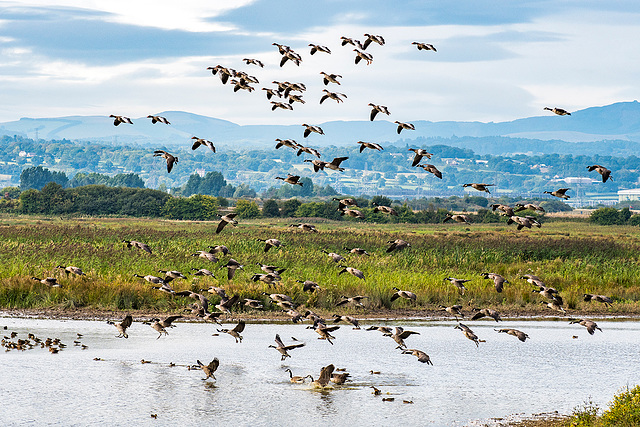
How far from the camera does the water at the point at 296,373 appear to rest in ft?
51.6

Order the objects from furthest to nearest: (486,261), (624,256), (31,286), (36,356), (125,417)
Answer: (624,256) < (486,261) < (31,286) < (36,356) < (125,417)

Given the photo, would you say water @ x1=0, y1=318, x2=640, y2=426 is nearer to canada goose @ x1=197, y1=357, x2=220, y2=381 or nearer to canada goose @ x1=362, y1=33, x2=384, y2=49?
canada goose @ x1=197, y1=357, x2=220, y2=381

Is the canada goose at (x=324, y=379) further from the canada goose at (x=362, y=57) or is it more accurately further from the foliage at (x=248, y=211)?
the foliage at (x=248, y=211)

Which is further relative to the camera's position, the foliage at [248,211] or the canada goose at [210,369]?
the foliage at [248,211]

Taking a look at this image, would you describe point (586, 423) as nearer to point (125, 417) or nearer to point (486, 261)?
point (125, 417)

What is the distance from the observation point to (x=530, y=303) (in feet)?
114

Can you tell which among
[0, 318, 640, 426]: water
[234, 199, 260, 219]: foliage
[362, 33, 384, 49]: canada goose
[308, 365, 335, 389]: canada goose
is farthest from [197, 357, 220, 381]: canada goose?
[234, 199, 260, 219]: foliage

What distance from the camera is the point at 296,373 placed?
19.5 meters

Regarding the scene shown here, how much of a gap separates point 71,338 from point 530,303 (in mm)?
19676

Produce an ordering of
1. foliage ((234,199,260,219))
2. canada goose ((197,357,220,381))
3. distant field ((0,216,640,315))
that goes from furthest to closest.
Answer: foliage ((234,199,260,219)) → distant field ((0,216,640,315)) → canada goose ((197,357,220,381))

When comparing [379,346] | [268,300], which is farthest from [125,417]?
[268,300]

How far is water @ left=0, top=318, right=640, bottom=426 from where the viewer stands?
1574 centimetres

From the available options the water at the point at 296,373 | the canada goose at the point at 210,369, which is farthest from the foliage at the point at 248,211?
the canada goose at the point at 210,369

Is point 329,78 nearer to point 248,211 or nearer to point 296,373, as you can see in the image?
point 296,373
